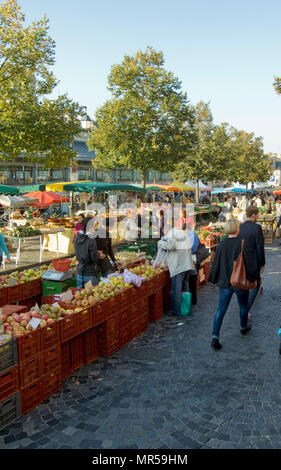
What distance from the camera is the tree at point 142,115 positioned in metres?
26.7

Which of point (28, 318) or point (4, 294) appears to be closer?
point (28, 318)

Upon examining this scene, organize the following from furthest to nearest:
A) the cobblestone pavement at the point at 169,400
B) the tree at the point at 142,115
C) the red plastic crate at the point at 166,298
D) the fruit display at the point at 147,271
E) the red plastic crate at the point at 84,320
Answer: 1. the tree at the point at 142,115
2. the red plastic crate at the point at 166,298
3. the fruit display at the point at 147,271
4. the red plastic crate at the point at 84,320
5. the cobblestone pavement at the point at 169,400

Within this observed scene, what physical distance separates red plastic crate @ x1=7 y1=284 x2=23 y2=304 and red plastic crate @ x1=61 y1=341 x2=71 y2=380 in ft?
6.27

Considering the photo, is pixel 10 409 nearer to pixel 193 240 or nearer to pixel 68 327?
pixel 68 327

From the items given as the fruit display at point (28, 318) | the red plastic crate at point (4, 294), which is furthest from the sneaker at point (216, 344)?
the red plastic crate at point (4, 294)

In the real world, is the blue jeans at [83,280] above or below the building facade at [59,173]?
below

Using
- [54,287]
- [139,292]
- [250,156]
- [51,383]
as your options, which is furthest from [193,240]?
[250,156]

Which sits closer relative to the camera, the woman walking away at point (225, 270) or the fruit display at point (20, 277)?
the woman walking away at point (225, 270)

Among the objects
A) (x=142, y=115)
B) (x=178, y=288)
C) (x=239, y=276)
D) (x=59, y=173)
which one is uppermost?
(x=142, y=115)

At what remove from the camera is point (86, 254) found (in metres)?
6.56

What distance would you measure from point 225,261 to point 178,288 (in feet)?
5.84

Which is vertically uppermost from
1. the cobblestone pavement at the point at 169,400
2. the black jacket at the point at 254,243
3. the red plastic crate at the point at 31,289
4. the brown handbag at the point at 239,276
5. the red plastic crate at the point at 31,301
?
the black jacket at the point at 254,243

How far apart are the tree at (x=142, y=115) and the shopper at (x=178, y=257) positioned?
67.3 feet

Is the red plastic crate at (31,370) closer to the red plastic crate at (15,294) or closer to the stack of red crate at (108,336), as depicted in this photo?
the stack of red crate at (108,336)
